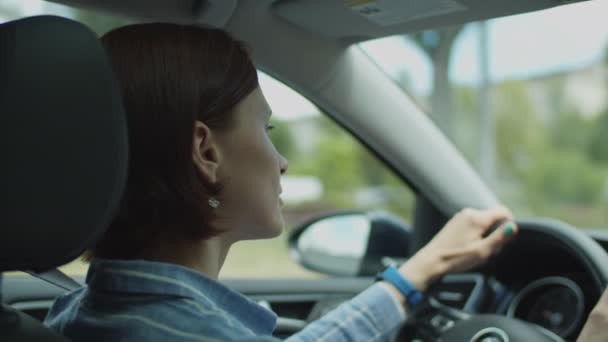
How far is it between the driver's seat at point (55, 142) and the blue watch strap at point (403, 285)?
68 cm

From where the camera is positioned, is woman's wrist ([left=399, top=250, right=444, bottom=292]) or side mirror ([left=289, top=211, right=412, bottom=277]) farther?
side mirror ([left=289, top=211, right=412, bottom=277])

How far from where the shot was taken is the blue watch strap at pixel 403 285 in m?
1.46

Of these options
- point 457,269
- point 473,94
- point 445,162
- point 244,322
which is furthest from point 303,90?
point 473,94

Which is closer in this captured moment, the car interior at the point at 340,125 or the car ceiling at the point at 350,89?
the car interior at the point at 340,125

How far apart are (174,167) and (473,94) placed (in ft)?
45.5

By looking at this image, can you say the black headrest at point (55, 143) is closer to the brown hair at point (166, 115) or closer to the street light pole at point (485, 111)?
the brown hair at point (166, 115)

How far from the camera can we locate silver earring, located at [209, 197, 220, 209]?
47.2 inches

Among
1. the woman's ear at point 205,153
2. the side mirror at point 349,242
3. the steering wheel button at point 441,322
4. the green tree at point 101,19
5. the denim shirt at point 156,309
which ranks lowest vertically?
the side mirror at point 349,242

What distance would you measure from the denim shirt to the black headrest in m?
0.13

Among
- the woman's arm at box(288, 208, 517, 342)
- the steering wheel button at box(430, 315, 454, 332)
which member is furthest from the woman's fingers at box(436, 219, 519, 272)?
the steering wheel button at box(430, 315, 454, 332)

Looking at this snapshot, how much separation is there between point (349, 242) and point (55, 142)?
1732 millimetres

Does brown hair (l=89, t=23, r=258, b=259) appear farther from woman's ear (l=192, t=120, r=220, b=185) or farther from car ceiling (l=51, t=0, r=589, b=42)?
car ceiling (l=51, t=0, r=589, b=42)

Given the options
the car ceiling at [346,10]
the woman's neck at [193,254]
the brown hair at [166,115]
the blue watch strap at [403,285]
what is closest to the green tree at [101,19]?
the car ceiling at [346,10]

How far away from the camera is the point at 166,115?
3.69 ft
